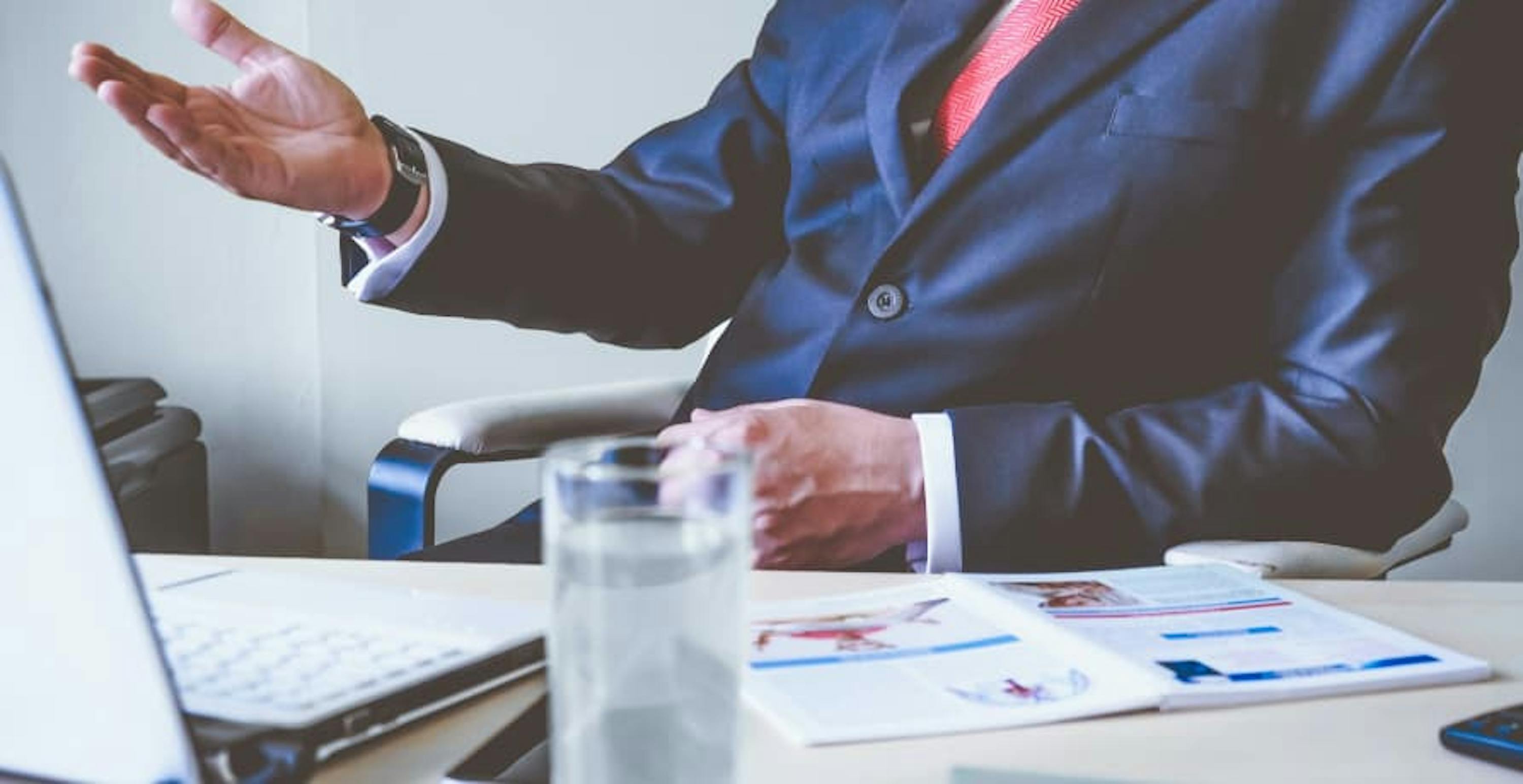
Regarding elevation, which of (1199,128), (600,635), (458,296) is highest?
(1199,128)

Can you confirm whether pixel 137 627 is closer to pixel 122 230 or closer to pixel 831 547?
pixel 831 547

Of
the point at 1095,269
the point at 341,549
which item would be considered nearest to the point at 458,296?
the point at 1095,269

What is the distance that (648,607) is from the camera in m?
0.46

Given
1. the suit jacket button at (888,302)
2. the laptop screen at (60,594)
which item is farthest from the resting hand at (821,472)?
the laptop screen at (60,594)

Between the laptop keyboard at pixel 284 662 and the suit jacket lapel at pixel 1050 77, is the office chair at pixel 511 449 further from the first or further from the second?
the laptop keyboard at pixel 284 662

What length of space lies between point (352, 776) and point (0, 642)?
0.15 meters

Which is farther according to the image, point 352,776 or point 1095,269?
point 1095,269

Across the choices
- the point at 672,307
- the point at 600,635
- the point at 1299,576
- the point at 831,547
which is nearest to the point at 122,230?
the point at 672,307

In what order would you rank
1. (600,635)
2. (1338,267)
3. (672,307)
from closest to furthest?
(600,635)
(1338,267)
(672,307)

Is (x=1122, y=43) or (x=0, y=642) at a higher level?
(x=1122, y=43)

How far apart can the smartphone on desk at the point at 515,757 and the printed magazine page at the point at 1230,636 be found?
29 centimetres

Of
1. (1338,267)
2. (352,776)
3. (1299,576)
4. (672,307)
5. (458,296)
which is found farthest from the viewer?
(672,307)

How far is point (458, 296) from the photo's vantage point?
1373 millimetres

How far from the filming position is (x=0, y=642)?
503 mm
